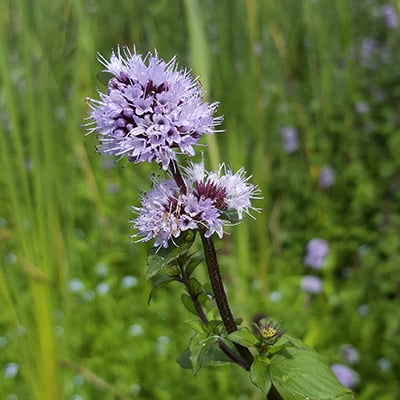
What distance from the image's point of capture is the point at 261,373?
1.59 ft

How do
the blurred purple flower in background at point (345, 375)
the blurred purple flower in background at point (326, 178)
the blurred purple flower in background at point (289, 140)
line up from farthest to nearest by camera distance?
the blurred purple flower in background at point (289, 140)
the blurred purple flower in background at point (326, 178)
the blurred purple flower in background at point (345, 375)

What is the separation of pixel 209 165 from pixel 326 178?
2.80ft

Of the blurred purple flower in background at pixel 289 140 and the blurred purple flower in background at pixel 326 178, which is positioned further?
the blurred purple flower in background at pixel 289 140

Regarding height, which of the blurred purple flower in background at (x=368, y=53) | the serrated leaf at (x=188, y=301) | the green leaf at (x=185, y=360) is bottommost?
the green leaf at (x=185, y=360)

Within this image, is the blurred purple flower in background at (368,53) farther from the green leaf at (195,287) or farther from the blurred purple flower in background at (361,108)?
the green leaf at (195,287)

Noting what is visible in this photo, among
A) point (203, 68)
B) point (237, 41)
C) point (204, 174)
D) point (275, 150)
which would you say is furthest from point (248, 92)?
point (204, 174)

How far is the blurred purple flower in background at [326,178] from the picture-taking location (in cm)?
189

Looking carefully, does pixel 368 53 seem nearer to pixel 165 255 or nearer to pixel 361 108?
pixel 361 108

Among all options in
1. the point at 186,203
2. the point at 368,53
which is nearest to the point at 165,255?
the point at 186,203

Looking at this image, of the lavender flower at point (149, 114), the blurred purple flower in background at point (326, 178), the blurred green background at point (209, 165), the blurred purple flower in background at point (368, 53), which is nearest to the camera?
the lavender flower at point (149, 114)

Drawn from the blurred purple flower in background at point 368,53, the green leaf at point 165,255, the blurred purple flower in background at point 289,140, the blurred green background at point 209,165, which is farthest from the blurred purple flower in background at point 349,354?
the blurred purple flower in background at point 368,53

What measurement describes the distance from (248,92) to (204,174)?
3.33 feet

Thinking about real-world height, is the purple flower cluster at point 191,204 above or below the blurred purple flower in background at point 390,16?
below

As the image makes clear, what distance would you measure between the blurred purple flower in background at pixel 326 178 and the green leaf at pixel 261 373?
143 centimetres
